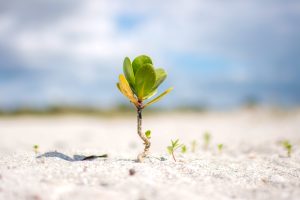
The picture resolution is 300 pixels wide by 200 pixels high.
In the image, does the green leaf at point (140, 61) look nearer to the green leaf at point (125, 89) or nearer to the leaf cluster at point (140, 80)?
the leaf cluster at point (140, 80)

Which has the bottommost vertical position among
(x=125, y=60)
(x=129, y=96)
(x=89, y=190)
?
(x=89, y=190)

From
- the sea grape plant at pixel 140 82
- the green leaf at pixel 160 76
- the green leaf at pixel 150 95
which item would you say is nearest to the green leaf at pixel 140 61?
the sea grape plant at pixel 140 82

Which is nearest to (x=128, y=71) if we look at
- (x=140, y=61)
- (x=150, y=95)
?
(x=140, y=61)

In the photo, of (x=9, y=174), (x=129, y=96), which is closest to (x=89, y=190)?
(x=9, y=174)

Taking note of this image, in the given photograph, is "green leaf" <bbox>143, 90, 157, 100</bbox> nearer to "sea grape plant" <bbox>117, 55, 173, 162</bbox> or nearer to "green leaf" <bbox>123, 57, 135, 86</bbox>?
"sea grape plant" <bbox>117, 55, 173, 162</bbox>

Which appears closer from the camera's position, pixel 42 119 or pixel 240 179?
pixel 240 179

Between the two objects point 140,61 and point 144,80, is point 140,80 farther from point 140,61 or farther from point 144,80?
point 140,61

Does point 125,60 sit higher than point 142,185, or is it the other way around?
point 125,60

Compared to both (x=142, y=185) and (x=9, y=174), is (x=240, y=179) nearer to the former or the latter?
(x=142, y=185)
